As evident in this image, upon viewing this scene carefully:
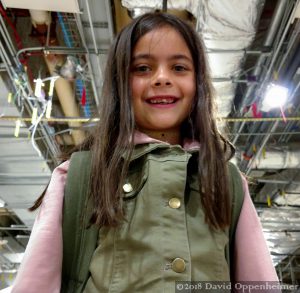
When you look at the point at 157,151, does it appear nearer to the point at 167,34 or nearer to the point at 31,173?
the point at 167,34

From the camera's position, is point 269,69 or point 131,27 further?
point 269,69

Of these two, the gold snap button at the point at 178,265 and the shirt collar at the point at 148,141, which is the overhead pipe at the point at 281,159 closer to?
the shirt collar at the point at 148,141

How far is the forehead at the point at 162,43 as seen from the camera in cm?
88

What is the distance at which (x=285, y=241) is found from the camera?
6.59m

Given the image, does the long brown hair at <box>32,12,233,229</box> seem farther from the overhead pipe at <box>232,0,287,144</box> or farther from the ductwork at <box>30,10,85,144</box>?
the ductwork at <box>30,10,85,144</box>

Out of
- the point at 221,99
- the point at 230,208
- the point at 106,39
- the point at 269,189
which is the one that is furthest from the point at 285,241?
the point at 230,208

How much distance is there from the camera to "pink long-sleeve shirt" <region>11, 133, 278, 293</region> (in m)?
0.66

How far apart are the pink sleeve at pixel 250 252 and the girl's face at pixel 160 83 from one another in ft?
0.95

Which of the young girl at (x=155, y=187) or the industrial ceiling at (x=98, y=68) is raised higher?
the industrial ceiling at (x=98, y=68)

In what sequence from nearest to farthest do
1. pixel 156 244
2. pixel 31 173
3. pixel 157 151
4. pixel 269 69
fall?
1. pixel 156 244
2. pixel 157 151
3. pixel 269 69
4. pixel 31 173

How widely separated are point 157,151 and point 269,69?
2136mm

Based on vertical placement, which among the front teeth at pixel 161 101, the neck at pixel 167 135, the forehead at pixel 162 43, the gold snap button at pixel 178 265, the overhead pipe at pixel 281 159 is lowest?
the gold snap button at pixel 178 265

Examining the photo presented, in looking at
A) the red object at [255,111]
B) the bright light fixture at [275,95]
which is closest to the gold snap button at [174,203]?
the bright light fixture at [275,95]

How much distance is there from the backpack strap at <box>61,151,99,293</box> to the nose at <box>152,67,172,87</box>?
296mm
